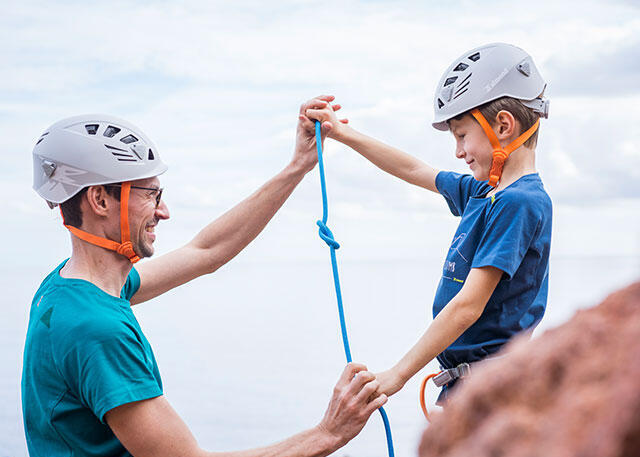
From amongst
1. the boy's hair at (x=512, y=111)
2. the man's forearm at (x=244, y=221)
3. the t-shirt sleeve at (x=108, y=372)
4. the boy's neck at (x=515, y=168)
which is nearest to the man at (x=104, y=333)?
the t-shirt sleeve at (x=108, y=372)

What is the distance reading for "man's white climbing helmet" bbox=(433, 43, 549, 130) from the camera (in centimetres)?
362

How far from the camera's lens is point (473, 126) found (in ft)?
11.9

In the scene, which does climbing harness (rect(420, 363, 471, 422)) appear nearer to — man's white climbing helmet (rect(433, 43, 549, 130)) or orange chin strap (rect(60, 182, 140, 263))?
man's white climbing helmet (rect(433, 43, 549, 130))

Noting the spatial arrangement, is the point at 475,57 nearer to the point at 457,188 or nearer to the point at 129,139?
the point at 457,188

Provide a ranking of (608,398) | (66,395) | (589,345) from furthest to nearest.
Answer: (66,395), (589,345), (608,398)

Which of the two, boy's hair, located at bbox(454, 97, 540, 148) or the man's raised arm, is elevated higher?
boy's hair, located at bbox(454, 97, 540, 148)

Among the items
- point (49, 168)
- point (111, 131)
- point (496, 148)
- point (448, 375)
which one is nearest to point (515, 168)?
point (496, 148)

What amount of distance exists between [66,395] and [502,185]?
2.29 metres

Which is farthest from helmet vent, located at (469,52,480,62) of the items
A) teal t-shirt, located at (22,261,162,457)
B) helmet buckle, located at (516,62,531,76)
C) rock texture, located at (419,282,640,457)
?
rock texture, located at (419,282,640,457)

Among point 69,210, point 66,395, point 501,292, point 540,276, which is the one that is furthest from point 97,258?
point 540,276

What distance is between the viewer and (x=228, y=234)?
4.19 meters

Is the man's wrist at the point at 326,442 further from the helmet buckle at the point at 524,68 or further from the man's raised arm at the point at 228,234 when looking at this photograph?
the helmet buckle at the point at 524,68

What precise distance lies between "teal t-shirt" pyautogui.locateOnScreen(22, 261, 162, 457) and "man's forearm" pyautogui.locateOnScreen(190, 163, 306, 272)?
104 cm

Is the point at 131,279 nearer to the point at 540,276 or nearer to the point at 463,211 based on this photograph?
the point at 463,211
